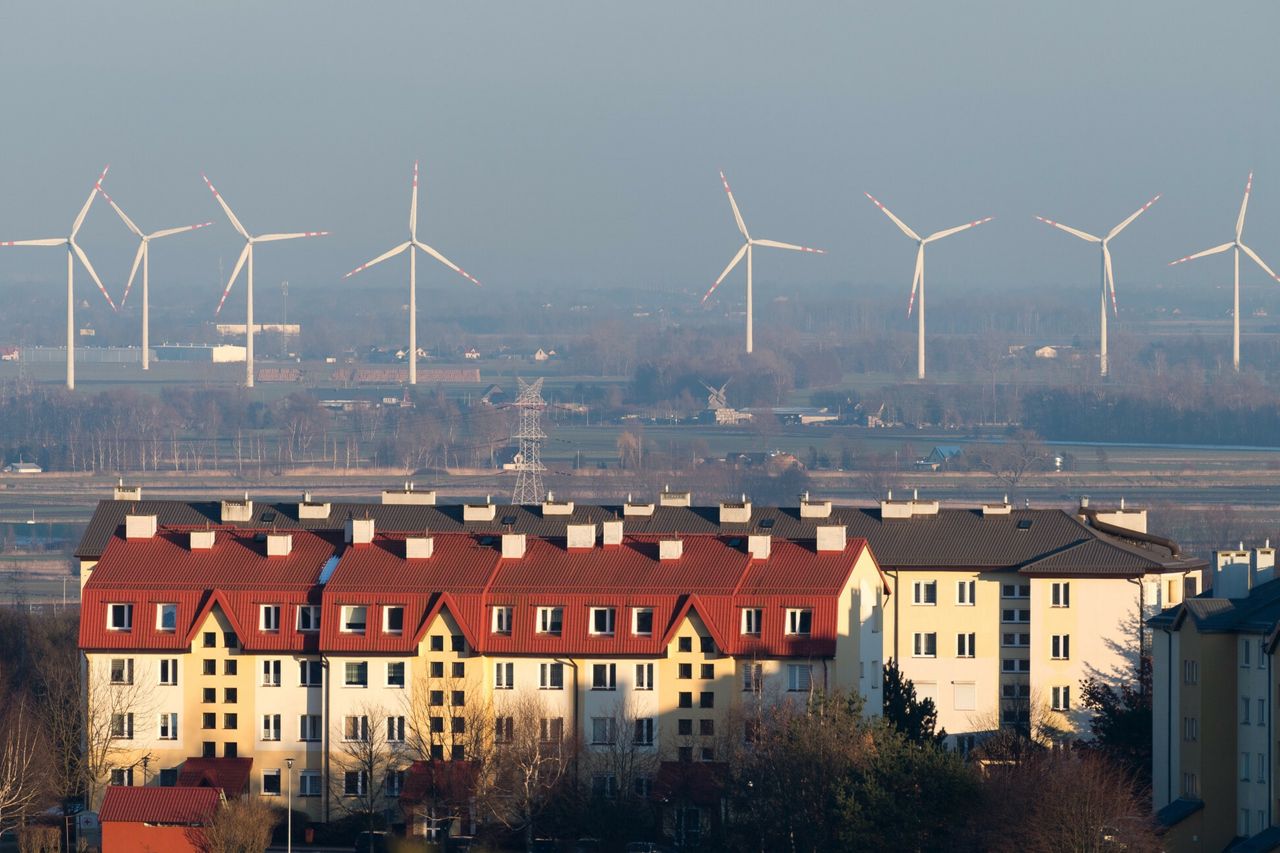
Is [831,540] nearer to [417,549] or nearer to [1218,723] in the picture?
[417,549]

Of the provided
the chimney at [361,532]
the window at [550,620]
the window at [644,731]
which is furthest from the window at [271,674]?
the window at [644,731]

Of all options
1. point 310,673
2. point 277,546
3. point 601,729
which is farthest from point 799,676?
point 277,546

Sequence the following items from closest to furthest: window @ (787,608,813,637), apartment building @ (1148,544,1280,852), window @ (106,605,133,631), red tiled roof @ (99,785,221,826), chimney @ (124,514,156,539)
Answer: apartment building @ (1148,544,1280,852), red tiled roof @ (99,785,221,826), window @ (787,608,813,637), window @ (106,605,133,631), chimney @ (124,514,156,539)

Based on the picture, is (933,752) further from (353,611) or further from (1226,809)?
(353,611)

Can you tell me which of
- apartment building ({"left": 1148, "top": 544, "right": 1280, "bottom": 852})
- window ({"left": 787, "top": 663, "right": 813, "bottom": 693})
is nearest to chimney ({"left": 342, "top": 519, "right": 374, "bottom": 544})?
window ({"left": 787, "top": 663, "right": 813, "bottom": 693})

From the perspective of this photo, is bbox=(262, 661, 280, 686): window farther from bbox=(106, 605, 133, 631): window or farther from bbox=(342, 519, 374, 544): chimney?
bbox=(342, 519, 374, 544): chimney

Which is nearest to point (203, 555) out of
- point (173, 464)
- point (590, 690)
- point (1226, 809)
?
point (590, 690)
